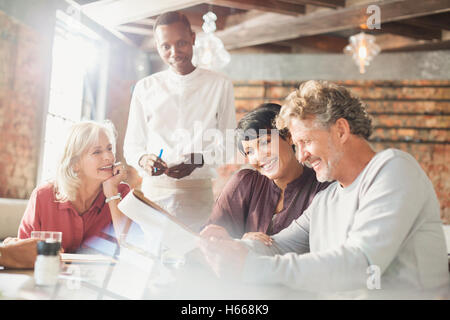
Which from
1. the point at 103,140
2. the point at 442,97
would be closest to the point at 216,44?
the point at 103,140

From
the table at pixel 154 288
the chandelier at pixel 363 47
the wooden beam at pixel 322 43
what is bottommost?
the table at pixel 154 288

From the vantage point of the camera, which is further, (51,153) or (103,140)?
(51,153)

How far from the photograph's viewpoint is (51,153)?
4.46 m

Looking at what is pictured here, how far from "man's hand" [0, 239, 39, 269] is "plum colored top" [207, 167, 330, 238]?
79 centimetres

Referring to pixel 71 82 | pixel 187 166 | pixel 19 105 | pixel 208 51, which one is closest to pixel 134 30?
pixel 71 82

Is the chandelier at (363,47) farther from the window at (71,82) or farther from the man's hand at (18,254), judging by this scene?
the man's hand at (18,254)

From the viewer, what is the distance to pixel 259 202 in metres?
1.91

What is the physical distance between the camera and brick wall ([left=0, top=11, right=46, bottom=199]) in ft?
12.1

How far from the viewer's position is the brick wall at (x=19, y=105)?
12.1ft

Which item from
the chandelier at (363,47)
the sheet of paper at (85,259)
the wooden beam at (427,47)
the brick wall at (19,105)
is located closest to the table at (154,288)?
the sheet of paper at (85,259)

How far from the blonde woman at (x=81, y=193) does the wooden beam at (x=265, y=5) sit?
9.55 feet

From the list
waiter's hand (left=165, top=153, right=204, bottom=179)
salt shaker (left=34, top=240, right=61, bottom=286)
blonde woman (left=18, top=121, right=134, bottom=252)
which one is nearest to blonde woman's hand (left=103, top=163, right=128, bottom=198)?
blonde woman (left=18, top=121, right=134, bottom=252)
